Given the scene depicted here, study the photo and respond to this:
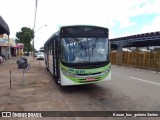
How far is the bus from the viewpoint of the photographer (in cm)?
1053

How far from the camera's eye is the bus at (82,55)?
1053 cm

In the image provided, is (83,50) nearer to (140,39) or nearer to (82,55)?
(82,55)

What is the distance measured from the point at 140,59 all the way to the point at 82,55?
1713 cm

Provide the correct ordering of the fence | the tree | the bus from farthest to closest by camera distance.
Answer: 1. the tree
2. the fence
3. the bus

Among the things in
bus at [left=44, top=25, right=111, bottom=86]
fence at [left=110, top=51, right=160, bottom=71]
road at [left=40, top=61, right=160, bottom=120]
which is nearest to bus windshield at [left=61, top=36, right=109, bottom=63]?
bus at [left=44, top=25, right=111, bottom=86]

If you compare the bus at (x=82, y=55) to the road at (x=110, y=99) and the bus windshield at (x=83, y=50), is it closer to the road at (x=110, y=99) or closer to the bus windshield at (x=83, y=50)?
the bus windshield at (x=83, y=50)

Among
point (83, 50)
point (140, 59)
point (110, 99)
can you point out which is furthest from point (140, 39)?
→ point (110, 99)

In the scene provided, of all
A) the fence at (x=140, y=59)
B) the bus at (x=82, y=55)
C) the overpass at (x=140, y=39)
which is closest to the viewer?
the bus at (x=82, y=55)

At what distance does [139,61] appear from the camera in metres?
26.7

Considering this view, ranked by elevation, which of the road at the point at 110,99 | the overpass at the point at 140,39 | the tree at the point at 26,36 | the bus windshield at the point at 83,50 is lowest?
the road at the point at 110,99

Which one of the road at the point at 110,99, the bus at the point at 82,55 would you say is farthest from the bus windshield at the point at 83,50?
the road at the point at 110,99

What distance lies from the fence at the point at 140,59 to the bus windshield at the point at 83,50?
1327 cm

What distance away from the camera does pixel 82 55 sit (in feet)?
35.1

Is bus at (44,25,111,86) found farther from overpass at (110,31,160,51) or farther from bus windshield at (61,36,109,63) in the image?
overpass at (110,31,160,51)
